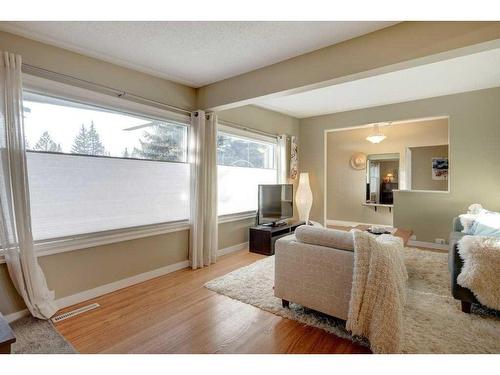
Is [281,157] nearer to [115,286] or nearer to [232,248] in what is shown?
[232,248]

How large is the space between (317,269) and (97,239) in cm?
221

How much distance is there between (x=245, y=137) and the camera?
14.5ft

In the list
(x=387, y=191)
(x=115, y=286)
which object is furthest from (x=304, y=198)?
(x=115, y=286)

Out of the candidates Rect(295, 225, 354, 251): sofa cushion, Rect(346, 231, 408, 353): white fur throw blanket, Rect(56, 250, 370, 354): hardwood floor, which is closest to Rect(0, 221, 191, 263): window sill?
Rect(56, 250, 370, 354): hardwood floor

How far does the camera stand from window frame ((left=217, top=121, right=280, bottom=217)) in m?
4.02

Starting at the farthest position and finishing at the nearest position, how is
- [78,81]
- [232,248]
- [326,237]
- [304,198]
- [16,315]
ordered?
[304,198], [232,248], [78,81], [16,315], [326,237]

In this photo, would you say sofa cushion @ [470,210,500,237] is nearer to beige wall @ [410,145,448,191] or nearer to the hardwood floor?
the hardwood floor

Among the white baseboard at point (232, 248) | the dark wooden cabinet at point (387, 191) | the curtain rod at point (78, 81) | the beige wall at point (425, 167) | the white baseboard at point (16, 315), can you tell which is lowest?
the white baseboard at point (16, 315)

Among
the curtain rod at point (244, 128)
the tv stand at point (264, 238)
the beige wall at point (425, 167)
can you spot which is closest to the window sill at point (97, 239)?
Answer: the tv stand at point (264, 238)

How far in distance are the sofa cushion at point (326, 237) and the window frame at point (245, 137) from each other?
6.66ft

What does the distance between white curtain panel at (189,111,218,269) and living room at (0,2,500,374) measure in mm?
26

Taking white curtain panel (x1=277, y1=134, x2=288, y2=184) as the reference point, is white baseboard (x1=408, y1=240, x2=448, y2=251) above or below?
below

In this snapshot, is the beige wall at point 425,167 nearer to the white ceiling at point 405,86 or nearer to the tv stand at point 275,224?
the white ceiling at point 405,86

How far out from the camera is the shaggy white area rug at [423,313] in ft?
5.93
